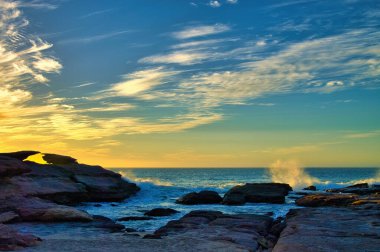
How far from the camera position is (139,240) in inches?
815

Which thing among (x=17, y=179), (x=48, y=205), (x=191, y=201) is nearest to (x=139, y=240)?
(x=48, y=205)

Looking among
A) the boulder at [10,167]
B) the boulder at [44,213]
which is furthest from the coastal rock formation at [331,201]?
the boulder at [10,167]

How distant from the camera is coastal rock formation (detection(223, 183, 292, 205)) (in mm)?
48188

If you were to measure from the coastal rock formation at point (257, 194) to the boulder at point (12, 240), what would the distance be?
30773 millimetres

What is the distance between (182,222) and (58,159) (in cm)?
3555

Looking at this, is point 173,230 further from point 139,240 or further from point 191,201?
point 191,201

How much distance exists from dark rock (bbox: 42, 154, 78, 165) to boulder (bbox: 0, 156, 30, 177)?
17117 mm

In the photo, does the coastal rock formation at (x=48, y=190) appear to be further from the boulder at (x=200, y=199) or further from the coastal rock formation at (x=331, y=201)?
the coastal rock formation at (x=331, y=201)

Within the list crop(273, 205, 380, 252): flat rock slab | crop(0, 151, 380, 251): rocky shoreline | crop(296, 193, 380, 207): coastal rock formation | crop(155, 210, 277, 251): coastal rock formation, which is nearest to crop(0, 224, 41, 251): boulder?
crop(0, 151, 380, 251): rocky shoreline

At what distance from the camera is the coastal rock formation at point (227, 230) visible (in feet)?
66.3

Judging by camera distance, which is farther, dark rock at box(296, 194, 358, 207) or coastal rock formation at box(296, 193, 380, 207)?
dark rock at box(296, 194, 358, 207)


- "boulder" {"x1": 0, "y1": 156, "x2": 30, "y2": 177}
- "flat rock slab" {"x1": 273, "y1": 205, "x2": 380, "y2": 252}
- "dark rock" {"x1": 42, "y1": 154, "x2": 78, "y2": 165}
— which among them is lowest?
"flat rock slab" {"x1": 273, "y1": 205, "x2": 380, "y2": 252}

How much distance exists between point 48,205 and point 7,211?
289 cm

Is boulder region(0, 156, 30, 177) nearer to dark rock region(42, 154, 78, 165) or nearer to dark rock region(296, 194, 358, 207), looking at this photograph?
dark rock region(42, 154, 78, 165)
